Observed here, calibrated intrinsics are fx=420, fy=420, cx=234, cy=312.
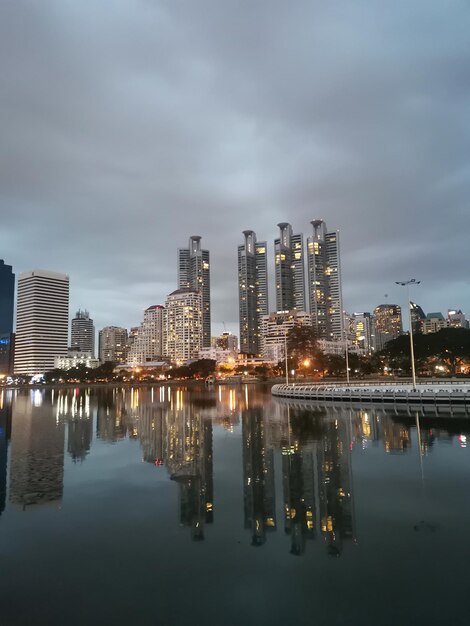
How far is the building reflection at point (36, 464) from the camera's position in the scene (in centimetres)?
1919

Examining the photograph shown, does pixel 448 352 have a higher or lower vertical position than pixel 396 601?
higher

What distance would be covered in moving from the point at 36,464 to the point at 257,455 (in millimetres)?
13458

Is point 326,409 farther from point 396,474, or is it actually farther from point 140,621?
point 140,621

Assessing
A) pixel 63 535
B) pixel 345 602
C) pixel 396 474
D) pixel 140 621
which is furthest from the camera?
pixel 396 474

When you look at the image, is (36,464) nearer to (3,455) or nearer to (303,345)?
(3,455)

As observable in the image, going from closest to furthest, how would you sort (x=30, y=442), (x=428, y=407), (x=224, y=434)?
(x=30, y=442) < (x=224, y=434) < (x=428, y=407)

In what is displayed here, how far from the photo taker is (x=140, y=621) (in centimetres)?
941

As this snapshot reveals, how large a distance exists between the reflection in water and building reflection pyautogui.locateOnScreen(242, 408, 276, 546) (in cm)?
4

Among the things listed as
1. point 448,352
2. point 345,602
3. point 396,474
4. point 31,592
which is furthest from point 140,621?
point 448,352

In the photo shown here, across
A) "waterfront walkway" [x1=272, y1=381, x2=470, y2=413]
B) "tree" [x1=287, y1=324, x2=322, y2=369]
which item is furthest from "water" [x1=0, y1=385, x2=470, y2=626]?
"tree" [x1=287, y1=324, x2=322, y2=369]

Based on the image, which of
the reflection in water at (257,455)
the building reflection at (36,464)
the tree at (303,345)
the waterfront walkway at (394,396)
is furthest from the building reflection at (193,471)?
the tree at (303,345)

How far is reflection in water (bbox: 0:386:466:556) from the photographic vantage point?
51.4ft

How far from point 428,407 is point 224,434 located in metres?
27.9

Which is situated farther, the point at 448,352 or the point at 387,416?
the point at 448,352
